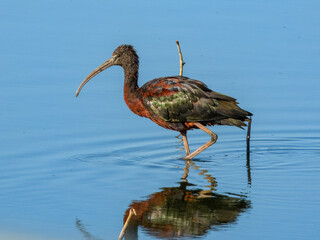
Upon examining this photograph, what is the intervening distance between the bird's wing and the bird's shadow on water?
1.44 metres

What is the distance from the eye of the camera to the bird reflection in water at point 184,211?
379 inches

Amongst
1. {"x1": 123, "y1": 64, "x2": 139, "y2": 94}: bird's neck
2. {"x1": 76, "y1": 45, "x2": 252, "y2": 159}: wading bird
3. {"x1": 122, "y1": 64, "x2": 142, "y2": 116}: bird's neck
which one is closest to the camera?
{"x1": 76, "y1": 45, "x2": 252, "y2": 159}: wading bird

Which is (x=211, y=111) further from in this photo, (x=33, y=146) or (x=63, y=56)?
(x=63, y=56)

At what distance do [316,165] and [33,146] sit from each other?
4395mm

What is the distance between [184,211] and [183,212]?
49 mm

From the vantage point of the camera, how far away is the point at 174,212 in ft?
34.2

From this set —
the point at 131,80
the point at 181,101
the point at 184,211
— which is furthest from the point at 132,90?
the point at 184,211

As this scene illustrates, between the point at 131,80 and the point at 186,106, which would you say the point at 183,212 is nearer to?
the point at 186,106

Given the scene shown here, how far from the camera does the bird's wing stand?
1309 cm

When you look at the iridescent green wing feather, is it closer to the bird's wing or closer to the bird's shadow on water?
the bird's wing

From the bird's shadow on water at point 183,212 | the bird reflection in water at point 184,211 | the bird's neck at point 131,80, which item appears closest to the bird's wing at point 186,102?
the bird's neck at point 131,80

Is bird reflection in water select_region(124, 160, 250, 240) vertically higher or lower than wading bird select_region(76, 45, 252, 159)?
lower

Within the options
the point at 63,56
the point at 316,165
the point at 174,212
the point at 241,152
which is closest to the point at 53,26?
the point at 63,56

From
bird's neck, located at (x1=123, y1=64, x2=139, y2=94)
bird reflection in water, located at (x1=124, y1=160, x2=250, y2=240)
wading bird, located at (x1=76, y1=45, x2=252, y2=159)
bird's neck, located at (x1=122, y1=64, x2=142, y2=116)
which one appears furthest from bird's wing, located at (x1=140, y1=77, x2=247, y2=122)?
bird reflection in water, located at (x1=124, y1=160, x2=250, y2=240)
